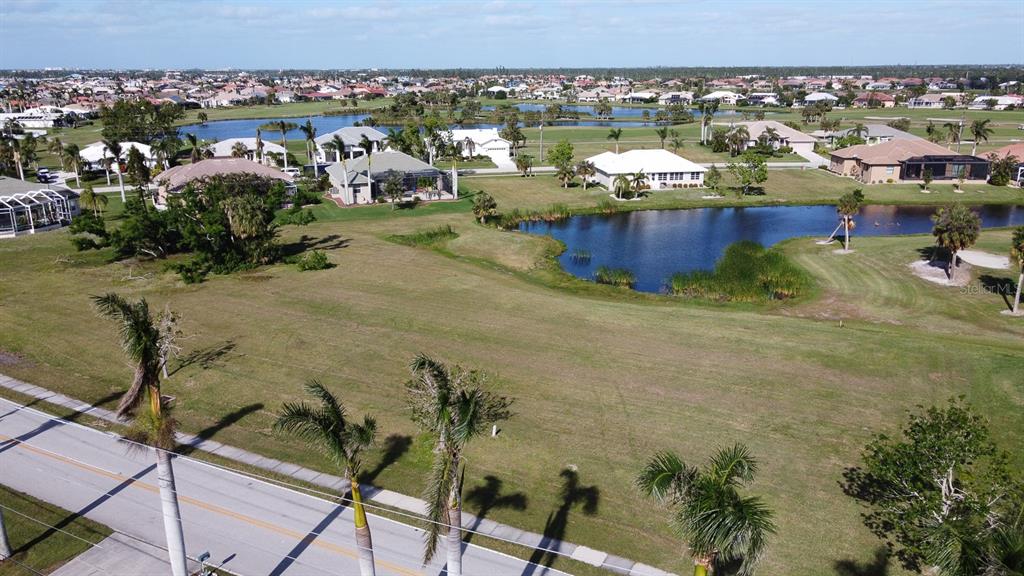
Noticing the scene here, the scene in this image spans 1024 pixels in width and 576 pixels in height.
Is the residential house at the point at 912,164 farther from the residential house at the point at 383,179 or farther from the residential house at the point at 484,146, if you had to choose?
the residential house at the point at 383,179

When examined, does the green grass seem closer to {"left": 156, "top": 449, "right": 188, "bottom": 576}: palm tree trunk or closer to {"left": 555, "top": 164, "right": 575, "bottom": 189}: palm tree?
{"left": 156, "top": 449, "right": 188, "bottom": 576}: palm tree trunk

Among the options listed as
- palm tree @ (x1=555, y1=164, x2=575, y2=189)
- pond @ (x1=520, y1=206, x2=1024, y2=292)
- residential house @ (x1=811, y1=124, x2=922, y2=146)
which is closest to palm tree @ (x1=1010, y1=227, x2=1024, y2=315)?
pond @ (x1=520, y1=206, x2=1024, y2=292)

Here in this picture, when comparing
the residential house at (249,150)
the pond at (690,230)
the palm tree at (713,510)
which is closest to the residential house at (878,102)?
the pond at (690,230)

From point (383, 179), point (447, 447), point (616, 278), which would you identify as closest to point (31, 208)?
point (383, 179)

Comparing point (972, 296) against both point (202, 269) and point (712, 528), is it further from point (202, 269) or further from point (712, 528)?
point (202, 269)

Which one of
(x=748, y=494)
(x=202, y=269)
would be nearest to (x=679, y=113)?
(x=202, y=269)
